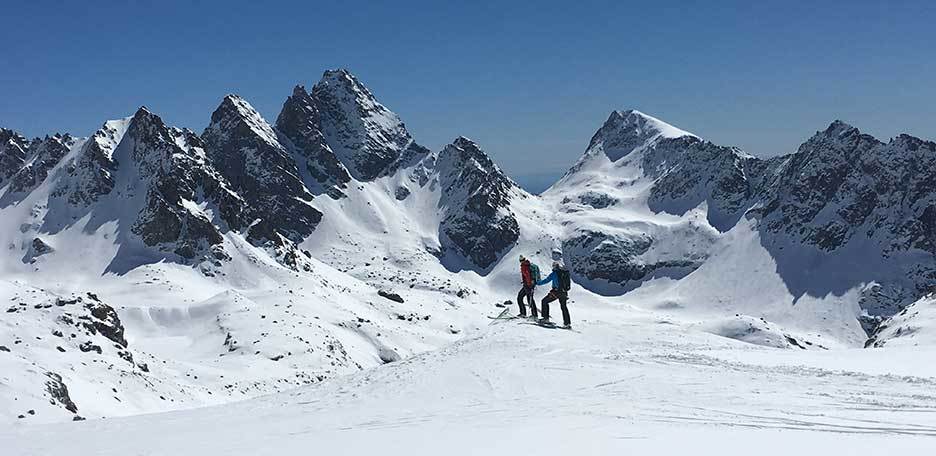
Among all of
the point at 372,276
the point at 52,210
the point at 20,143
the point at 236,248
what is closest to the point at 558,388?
the point at 236,248

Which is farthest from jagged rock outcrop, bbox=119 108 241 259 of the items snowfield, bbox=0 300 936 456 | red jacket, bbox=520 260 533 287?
snowfield, bbox=0 300 936 456

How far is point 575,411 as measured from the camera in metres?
14.4

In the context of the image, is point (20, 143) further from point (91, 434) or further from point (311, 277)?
point (91, 434)

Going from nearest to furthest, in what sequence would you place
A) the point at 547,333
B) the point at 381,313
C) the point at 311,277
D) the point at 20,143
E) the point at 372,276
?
the point at 547,333 → the point at 381,313 → the point at 311,277 → the point at 20,143 → the point at 372,276

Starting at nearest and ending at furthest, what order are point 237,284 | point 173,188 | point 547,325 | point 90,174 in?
1. point 547,325
2. point 237,284
3. point 173,188
4. point 90,174

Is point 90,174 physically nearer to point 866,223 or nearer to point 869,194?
point 866,223

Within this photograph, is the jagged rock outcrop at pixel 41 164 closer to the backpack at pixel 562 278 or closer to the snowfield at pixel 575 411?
the backpack at pixel 562 278

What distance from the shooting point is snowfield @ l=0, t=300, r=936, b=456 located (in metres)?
11.6

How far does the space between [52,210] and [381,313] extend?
77920 mm

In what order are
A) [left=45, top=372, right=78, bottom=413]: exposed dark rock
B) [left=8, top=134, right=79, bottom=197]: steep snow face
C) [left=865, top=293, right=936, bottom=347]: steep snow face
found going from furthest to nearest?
→ [left=8, top=134, right=79, bottom=197]: steep snow face → [left=865, top=293, right=936, bottom=347]: steep snow face → [left=45, top=372, right=78, bottom=413]: exposed dark rock

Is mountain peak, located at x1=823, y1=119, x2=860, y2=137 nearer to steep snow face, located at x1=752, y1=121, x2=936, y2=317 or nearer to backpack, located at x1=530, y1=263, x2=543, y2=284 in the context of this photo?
steep snow face, located at x1=752, y1=121, x2=936, y2=317

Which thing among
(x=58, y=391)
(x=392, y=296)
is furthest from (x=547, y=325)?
(x=392, y=296)

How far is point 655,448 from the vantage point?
10.8m

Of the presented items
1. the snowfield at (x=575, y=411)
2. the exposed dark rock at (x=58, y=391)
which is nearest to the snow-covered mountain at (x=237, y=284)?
the exposed dark rock at (x=58, y=391)
